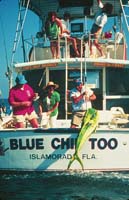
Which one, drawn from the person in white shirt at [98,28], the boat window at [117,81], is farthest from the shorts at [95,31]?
the boat window at [117,81]

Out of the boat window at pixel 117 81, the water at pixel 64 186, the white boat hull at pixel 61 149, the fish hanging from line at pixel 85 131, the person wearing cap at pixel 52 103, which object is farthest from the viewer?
the boat window at pixel 117 81

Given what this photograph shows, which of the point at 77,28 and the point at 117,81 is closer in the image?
the point at 117,81

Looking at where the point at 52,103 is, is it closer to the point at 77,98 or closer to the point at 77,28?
the point at 77,98

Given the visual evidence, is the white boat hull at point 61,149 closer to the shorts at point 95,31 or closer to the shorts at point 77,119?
the shorts at point 77,119

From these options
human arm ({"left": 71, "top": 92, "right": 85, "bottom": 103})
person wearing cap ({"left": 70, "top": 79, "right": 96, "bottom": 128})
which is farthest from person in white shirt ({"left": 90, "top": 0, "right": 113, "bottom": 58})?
human arm ({"left": 71, "top": 92, "right": 85, "bottom": 103})

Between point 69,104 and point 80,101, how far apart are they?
1896 millimetres

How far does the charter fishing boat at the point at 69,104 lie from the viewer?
1182cm

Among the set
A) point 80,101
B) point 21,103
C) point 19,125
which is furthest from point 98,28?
point 19,125

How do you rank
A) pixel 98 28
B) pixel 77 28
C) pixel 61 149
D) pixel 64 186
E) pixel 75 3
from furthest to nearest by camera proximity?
pixel 77 28
pixel 75 3
pixel 98 28
pixel 61 149
pixel 64 186

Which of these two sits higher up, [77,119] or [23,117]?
[23,117]

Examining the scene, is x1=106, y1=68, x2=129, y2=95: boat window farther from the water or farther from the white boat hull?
the water

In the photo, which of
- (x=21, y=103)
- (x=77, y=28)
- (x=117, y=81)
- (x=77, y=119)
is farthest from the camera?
(x=77, y=28)

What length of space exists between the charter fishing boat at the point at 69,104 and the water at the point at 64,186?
193 mm

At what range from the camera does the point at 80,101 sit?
41.6ft
